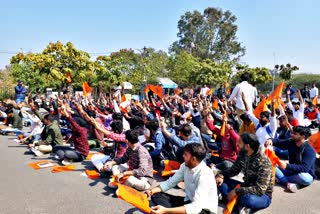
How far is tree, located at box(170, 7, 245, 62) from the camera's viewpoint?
4112cm

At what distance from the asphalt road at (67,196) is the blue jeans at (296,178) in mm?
147

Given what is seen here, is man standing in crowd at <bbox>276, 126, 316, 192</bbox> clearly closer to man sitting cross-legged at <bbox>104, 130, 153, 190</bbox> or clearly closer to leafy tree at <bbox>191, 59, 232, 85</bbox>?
man sitting cross-legged at <bbox>104, 130, 153, 190</bbox>

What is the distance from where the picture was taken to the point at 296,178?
4.99m

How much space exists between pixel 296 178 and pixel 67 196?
3994 millimetres

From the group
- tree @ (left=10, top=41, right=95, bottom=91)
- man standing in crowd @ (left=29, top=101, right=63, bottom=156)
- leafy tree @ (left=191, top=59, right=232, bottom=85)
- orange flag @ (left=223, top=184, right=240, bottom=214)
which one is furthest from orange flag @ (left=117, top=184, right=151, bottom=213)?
leafy tree @ (left=191, top=59, right=232, bottom=85)

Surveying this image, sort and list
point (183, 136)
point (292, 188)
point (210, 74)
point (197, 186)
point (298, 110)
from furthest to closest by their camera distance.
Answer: point (210, 74) → point (298, 110) → point (183, 136) → point (292, 188) → point (197, 186)

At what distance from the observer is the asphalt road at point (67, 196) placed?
421cm

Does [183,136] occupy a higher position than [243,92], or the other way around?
[243,92]

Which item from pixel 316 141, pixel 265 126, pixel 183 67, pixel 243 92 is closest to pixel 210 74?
pixel 183 67

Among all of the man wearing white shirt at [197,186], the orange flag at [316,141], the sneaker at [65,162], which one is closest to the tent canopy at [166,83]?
the sneaker at [65,162]

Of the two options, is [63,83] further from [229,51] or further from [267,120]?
[229,51]

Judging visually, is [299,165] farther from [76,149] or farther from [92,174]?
[76,149]

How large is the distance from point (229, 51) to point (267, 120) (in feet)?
128

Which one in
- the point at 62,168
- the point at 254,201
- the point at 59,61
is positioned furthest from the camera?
the point at 59,61
